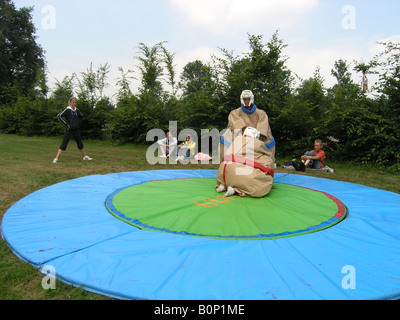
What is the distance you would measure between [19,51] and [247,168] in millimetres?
27333

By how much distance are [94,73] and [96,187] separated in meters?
8.92

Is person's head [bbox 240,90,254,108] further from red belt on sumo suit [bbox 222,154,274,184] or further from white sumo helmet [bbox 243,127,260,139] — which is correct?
red belt on sumo suit [bbox 222,154,274,184]

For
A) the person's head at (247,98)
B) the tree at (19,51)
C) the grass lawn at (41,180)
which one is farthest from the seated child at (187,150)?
the tree at (19,51)

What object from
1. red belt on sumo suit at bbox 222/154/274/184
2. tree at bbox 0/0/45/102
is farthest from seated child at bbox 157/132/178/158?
tree at bbox 0/0/45/102

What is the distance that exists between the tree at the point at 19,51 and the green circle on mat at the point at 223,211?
2361 centimetres

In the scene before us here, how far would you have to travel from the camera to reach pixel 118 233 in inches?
85.6

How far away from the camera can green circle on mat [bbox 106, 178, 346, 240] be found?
89.9 inches

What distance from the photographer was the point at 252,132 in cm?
364

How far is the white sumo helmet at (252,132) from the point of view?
362 centimetres

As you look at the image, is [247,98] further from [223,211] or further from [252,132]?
[223,211]

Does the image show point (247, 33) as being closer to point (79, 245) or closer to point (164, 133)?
point (164, 133)

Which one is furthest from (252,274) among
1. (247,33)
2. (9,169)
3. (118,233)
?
(247,33)

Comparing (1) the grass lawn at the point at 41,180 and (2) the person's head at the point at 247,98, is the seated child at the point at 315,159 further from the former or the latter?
(2) the person's head at the point at 247,98

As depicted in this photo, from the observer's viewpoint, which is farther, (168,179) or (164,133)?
(164,133)
